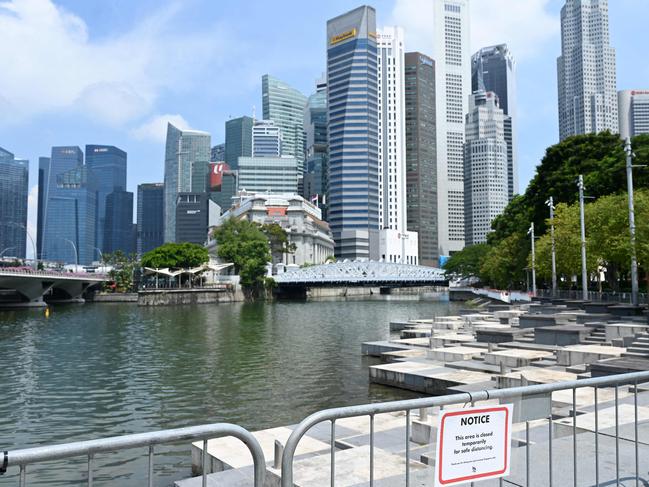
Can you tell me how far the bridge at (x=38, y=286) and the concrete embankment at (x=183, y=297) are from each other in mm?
12349

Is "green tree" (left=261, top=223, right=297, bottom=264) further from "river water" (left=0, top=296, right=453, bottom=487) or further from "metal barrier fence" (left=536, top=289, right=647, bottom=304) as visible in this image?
"river water" (left=0, top=296, right=453, bottom=487)

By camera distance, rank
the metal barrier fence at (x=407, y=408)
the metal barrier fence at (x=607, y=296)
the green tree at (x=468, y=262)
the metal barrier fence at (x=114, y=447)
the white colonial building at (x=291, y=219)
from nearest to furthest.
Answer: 1. the metal barrier fence at (x=114, y=447)
2. the metal barrier fence at (x=407, y=408)
3. the metal barrier fence at (x=607, y=296)
4. the green tree at (x=468, y=262)
5. the white colonial building at (x=291, y=219)

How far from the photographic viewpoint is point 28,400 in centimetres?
2019

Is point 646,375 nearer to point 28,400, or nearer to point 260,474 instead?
point 260,474

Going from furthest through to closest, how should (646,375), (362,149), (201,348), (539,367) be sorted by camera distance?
(362,149) → (201,348) → (539,367) → (646,375)

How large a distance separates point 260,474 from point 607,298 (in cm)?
4530

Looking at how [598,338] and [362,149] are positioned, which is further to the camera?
[362,149]

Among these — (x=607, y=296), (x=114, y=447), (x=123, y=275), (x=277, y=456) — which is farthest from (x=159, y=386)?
(x=123, y=275)

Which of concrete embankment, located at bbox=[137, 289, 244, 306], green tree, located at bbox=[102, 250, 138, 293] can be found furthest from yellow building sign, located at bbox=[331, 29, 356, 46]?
concrete embankment, located at bbox=[137, 289, 244, 306]

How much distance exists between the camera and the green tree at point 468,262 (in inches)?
4266

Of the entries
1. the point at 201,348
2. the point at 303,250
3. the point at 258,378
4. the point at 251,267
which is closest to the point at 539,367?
the point at 258,378

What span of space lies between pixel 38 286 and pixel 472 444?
90.1 metres

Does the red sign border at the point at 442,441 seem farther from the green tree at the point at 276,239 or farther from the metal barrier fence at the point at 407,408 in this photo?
the green tree at the point at 276,239

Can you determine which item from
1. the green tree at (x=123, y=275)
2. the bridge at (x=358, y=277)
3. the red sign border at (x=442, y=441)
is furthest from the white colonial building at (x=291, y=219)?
the red sign border at (x=442, y=441)
